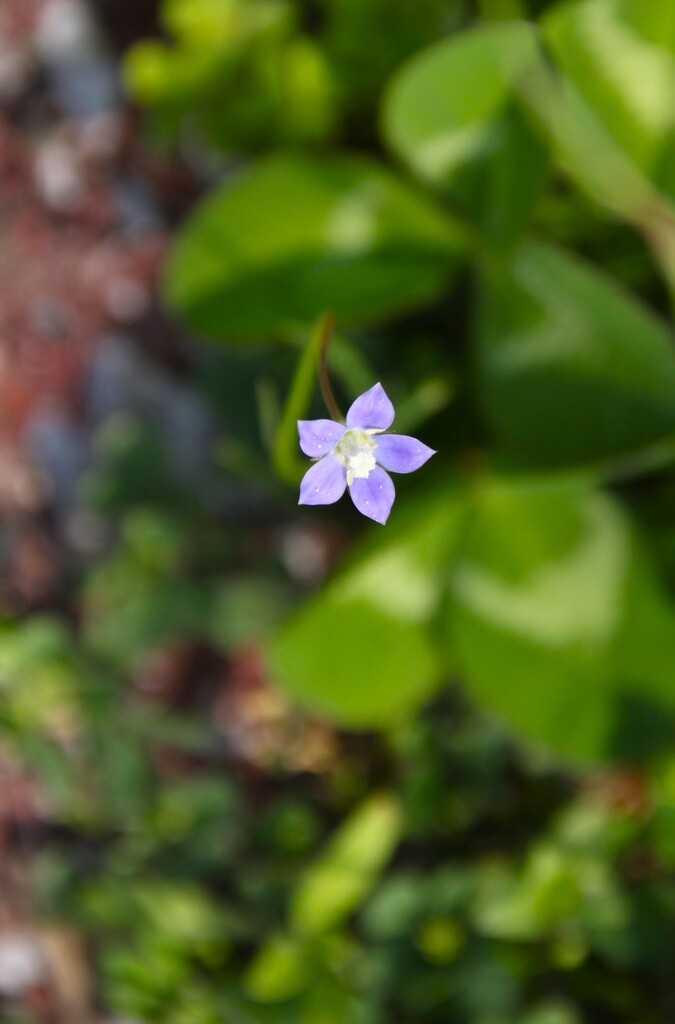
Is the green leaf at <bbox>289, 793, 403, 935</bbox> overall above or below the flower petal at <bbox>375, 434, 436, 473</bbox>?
below

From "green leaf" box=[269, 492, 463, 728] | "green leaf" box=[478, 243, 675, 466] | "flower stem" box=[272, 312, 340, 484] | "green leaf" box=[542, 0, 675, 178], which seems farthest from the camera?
"green leaf" box=[269, 492, 463, 728]

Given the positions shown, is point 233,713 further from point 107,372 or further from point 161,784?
point 107,372

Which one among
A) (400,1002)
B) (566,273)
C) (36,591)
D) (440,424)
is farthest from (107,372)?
(400,1002)

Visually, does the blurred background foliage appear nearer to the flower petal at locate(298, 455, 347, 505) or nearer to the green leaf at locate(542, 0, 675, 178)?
the green leaf at locate(542, 0, 675, 178)

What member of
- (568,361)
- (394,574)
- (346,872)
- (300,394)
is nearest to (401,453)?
(300,394)

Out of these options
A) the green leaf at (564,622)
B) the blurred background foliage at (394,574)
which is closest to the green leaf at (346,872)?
the blurred background foliage at (394,574)

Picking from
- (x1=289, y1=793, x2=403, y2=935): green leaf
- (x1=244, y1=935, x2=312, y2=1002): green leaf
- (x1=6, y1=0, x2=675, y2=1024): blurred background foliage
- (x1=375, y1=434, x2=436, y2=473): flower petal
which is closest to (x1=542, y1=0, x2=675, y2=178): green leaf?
(x1=6, y1=0, x2=675, y2=1024): blurred background foliage

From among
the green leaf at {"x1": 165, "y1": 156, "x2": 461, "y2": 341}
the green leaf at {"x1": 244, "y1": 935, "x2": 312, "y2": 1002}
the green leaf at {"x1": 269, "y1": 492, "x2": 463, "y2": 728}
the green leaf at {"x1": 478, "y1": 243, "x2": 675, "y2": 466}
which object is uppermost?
the green leaf at {"x1": 165, "y1": 156, "x2": 461, "y2": 341}
